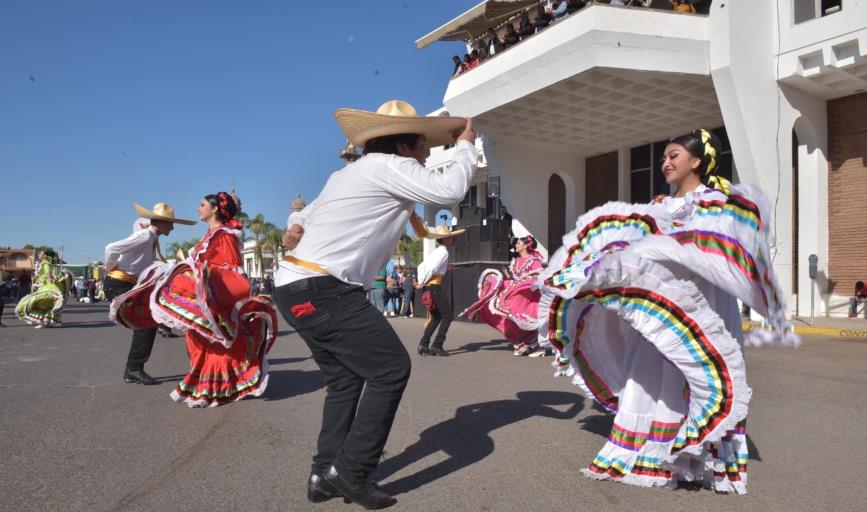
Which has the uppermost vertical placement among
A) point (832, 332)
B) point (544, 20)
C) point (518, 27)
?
point (518, 27)

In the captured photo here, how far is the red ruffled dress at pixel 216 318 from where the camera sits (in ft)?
17.0

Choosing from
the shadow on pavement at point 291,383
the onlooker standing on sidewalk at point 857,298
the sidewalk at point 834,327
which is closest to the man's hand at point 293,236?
the shadow on pavement at point 291,383

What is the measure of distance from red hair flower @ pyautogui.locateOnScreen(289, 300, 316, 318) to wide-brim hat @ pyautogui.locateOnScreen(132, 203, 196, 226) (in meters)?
4.45

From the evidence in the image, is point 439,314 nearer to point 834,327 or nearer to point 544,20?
point 834,327

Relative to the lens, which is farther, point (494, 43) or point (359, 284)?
point (494, 43)

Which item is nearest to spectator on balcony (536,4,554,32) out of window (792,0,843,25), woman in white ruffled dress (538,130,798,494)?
window (792,0,843,25)

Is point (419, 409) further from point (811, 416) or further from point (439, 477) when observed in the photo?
point (811, 416)

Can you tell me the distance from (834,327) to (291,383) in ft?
37.0

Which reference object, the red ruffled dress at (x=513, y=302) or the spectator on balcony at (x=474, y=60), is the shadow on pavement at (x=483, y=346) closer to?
the red ruffled dress at (x=513, y=302)

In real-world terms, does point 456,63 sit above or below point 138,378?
above

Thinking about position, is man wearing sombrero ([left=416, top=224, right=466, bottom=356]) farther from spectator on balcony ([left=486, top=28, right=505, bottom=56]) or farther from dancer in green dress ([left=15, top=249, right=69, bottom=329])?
dancer in green dress ([left=15, top=249, right=69, bottom=329])

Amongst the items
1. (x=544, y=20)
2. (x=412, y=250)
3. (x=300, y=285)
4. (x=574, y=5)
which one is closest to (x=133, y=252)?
(x=300, y=285)

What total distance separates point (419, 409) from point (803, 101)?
13.9 metres

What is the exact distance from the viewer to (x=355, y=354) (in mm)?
2941
